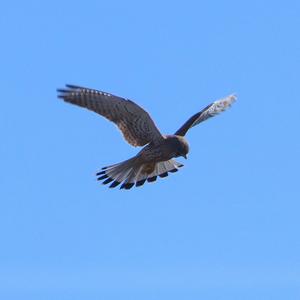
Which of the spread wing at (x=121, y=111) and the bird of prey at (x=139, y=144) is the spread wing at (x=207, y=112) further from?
the spread wing at (x=121, y=111)

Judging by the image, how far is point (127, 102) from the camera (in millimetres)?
24062

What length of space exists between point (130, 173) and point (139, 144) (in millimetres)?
634

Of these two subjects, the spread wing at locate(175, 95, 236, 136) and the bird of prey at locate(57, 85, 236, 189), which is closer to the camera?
the bird of prey at locate(57, 85, 236, 189)

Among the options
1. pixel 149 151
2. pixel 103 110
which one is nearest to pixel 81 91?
pixel 103 110

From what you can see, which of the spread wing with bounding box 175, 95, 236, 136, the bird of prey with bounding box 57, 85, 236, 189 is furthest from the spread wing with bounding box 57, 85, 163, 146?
the spread wing with bounding box 175, 95, 236, 136

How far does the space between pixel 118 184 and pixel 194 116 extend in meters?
2.67

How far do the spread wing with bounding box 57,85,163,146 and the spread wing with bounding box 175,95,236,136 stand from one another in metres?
1.02

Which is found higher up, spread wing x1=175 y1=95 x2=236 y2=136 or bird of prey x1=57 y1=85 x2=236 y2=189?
spread wing x1=175 y1=95 x2=236 y2=136

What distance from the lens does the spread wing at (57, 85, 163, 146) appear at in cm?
2381

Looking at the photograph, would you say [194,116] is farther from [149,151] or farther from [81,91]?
[81,91]

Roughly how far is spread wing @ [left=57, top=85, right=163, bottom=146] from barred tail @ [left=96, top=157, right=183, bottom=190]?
1.52 ft

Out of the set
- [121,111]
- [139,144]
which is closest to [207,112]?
[139,144]

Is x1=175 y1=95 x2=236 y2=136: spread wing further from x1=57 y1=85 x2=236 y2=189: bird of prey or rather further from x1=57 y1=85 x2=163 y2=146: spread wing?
x1=57 y1=85 x2=163 y2=146: spread wing

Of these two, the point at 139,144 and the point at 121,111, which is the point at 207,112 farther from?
the point at 121,111
